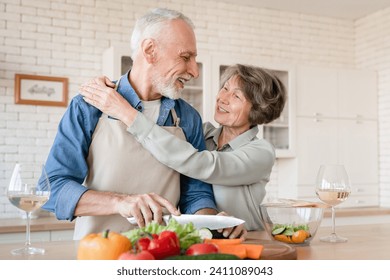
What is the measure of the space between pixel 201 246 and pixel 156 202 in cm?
43

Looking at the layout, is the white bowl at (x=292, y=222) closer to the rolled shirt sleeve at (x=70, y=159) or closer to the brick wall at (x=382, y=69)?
the rolled shirt sleeve at (x=70, y=159)

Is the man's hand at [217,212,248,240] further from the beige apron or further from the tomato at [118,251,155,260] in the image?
the tomato at [118,251,155,260]

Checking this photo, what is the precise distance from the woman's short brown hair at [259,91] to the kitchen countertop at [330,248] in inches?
24.1

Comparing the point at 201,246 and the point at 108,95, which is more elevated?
the point at 108,95

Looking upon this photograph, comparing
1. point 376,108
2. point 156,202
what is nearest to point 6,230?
point 156,202

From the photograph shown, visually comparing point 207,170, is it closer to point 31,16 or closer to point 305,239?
point 305,239

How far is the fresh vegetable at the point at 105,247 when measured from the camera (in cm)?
109

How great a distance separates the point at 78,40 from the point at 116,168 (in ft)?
8.94

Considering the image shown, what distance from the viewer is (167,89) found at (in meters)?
1.96

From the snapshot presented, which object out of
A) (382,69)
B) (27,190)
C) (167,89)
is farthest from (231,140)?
(382,69)

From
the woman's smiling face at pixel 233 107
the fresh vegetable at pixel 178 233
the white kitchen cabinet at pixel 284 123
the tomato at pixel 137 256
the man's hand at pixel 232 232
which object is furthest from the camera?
the white kitchen cabinet at pixel 284 123

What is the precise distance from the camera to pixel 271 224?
1.69 metres

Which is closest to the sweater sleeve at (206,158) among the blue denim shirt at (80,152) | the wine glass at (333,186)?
the blue denim shirt at (80,152)

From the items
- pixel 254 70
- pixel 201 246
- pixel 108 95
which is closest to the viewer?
pixel 201 246
